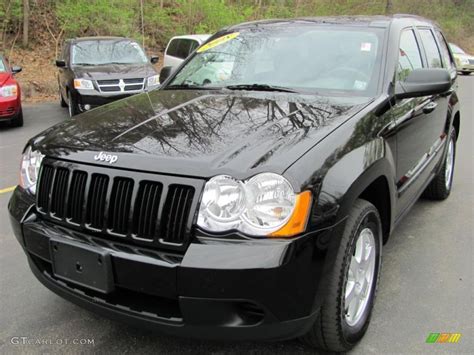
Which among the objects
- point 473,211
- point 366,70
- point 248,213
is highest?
point 366,70

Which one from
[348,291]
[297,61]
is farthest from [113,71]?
[348,291]

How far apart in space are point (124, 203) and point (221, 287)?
1.99 feet

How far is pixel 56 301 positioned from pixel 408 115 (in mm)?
2606

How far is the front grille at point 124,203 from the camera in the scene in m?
2.14

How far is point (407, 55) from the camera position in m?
3.66

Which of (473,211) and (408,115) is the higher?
(408,115)

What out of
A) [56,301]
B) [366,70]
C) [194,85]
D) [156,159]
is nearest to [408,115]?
[366,70]

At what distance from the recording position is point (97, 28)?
17.0 m

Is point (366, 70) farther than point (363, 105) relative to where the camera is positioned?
Yes

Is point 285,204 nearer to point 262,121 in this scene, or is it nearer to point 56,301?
point 262,121

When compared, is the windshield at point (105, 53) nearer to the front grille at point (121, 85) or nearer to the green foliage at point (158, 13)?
the front grille at point (121, 85)

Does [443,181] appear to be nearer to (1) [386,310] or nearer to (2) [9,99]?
(1) [386,310]

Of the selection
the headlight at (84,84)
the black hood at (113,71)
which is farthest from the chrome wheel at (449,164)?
the headlight at (84,84)

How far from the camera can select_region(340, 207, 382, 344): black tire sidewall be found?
7.76ft
